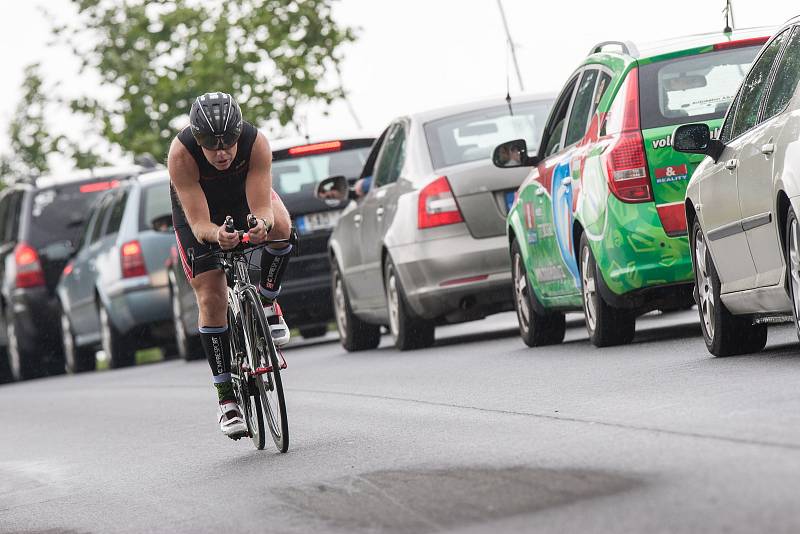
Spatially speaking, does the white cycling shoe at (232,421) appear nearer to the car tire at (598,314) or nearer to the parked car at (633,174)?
the parked car at (633,174)

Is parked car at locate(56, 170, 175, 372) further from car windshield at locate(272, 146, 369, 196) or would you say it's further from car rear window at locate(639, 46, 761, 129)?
car rear window at locate(639, 46, 761, 129)

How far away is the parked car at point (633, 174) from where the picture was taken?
10.9 m

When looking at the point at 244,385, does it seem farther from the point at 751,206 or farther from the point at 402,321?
the point at 402,321

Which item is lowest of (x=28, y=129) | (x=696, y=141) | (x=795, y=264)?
(x=28, y=129)

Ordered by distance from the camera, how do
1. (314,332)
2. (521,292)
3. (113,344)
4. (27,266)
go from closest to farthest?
(521,292) < (113,344) < (27,266) < (314,332)

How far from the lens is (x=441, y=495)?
659 centimetres

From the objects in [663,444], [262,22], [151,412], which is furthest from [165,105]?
[663,444]

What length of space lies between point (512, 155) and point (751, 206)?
148 inches

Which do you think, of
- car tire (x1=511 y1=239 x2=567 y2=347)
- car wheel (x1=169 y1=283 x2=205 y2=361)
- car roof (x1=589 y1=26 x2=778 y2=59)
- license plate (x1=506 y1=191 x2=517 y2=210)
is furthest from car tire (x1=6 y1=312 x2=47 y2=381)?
car roof (x1=589 y1=26 x2=778 y2=59)

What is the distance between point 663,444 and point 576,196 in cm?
478

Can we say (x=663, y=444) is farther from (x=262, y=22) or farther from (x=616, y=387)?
(x=262, y=22)

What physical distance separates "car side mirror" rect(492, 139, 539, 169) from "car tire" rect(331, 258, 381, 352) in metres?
4.19

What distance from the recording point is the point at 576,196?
11625 mm

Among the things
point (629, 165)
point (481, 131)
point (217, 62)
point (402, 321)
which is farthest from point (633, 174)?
point (217, 62)
